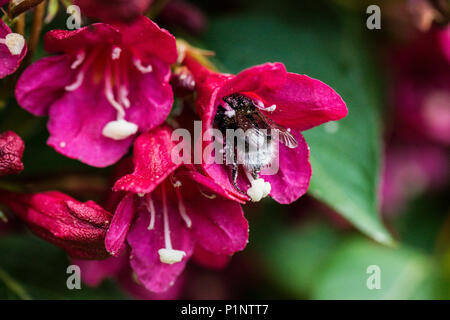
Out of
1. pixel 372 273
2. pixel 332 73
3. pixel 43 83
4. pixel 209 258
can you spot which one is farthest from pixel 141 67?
pixel 372 273

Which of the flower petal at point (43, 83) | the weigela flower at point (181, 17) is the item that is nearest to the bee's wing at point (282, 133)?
the flower petal at point (43, 83)

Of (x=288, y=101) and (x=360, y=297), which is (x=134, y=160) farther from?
(x=360, y=297)

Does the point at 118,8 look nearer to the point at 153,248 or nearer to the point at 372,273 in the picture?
the point at 153,248

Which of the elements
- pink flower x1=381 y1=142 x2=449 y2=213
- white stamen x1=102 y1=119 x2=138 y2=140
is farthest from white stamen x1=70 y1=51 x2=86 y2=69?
pink flower x1=381 y1=142 x2=449 y2=213

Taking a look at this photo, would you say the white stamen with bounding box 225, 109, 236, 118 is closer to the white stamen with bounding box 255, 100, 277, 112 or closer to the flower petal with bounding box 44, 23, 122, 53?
the white stamen with bounding box 255, 100, 277, 112

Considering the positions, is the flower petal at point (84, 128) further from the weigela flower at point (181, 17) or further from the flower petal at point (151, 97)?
the weigela flower at point (181, 17)
